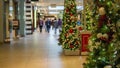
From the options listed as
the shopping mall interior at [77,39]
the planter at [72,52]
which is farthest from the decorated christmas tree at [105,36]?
the planter at [72,52]

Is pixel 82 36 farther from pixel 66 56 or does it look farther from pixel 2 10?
pixel 2 10

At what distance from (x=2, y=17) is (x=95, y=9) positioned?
14.0 metres

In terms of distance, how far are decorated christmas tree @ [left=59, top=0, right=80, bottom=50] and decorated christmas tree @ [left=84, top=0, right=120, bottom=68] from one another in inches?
308

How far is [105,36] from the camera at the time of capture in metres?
3.56

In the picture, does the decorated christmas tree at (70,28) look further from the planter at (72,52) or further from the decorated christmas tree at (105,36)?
the decorated christmas tree at (105,36)

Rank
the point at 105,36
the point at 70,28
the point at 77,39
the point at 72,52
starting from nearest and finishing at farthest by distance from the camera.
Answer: the point at 105,36 → the point at 72,52 → the point at 77,39 → the point at 70,28

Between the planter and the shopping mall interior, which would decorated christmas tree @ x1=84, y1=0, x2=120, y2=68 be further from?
the planter

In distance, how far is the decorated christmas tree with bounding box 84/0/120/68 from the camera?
11.3ft

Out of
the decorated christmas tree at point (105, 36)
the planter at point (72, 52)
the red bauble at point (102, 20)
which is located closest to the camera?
the decorated christmas tree at point (105, 36)

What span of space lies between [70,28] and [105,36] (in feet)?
27.2

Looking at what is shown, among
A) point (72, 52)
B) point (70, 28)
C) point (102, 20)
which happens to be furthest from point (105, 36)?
point (70, 28)

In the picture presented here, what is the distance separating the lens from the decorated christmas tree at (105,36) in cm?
346

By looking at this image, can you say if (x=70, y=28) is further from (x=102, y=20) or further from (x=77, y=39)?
(x=102, y=20)

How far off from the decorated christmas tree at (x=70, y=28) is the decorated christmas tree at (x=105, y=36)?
7.82m
